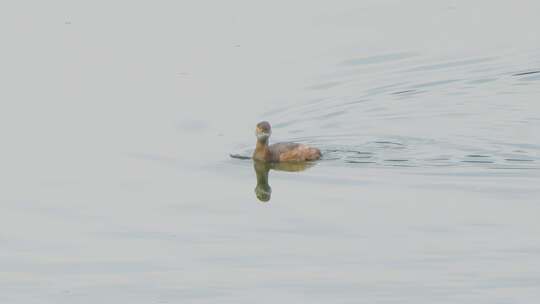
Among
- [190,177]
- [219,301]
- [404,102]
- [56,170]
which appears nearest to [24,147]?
[56,170]

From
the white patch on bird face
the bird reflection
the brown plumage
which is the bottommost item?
the bird reflection

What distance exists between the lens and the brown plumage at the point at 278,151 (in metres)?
19.0

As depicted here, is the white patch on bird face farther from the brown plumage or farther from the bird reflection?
the bird reflection

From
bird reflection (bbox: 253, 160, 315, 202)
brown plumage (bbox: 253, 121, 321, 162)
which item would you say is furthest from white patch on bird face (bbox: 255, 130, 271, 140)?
bird reflection (bbox: 253, 160, 315, 202)

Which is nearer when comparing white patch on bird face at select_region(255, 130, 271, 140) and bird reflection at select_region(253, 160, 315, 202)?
bird reflection at select_region(253, 160, 315, 202)

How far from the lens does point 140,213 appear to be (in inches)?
661

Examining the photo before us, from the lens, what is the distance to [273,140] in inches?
804

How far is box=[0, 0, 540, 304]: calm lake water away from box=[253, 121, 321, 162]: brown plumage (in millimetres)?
182

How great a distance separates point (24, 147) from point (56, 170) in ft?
3.85

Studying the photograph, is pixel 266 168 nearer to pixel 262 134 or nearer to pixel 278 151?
pixel 278 151

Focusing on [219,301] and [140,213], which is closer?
[219,301]

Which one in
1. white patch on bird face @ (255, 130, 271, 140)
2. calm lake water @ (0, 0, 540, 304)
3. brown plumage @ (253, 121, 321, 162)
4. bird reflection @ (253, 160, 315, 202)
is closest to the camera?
calm lake water @ (0, 0, 540, 304)

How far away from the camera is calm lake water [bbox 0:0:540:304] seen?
47.9 feet

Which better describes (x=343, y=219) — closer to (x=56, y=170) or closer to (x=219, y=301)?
(x=219, y=301)
